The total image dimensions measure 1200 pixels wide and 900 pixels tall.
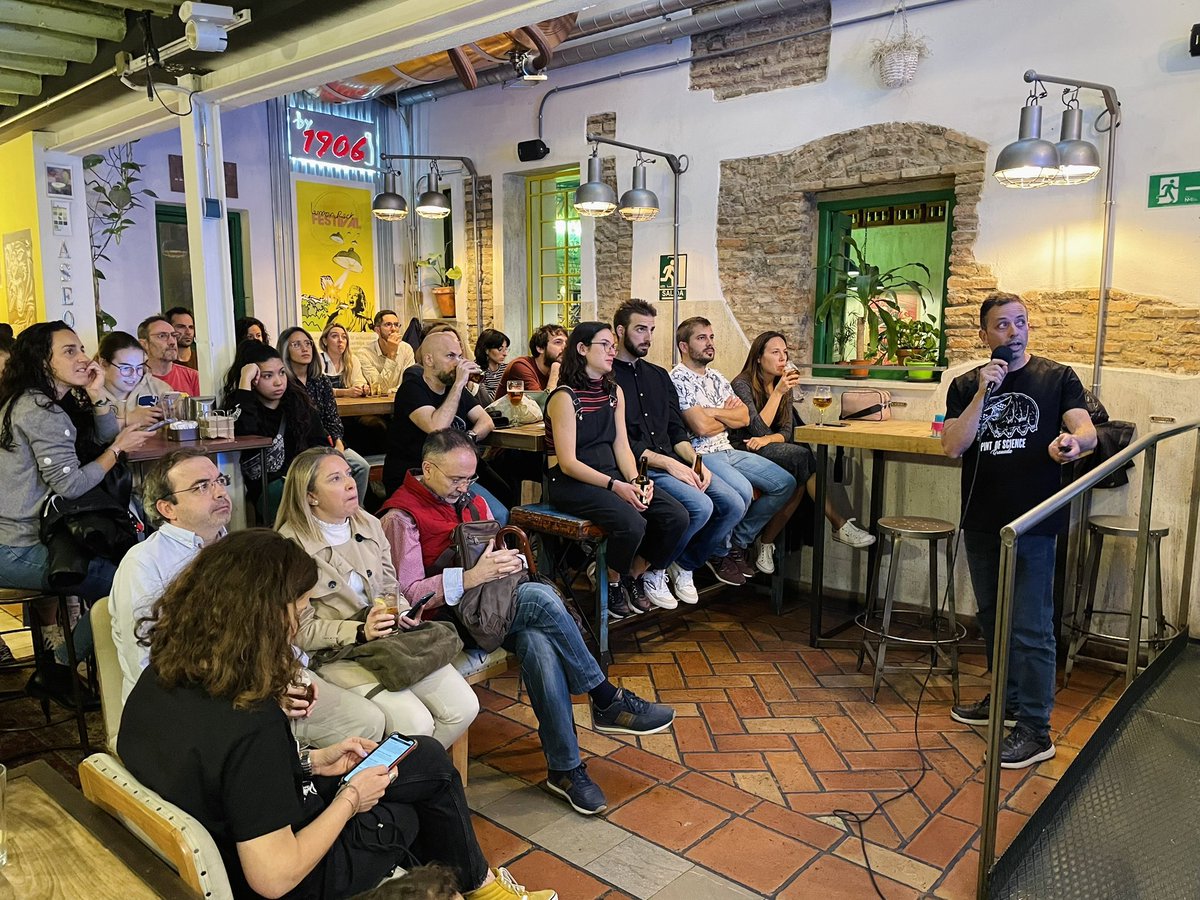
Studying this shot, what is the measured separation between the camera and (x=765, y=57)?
545 cm

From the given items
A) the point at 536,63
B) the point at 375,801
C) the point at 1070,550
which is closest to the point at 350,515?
the point at 375,801

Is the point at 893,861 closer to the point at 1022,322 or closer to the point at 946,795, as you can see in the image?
the point at 946,795

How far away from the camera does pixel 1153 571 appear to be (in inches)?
162

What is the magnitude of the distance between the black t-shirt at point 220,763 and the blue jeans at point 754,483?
3.28 m

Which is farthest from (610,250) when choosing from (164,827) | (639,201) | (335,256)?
(164,827)

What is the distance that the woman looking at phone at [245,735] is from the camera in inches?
60.2

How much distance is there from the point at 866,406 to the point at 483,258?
3993 millimetres

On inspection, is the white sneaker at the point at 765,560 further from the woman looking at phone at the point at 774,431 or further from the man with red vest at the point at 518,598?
the man with red vest at the point at 518,598

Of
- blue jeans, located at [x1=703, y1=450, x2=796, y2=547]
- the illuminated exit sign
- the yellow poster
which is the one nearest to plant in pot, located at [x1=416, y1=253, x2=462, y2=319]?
→ the yellow poster

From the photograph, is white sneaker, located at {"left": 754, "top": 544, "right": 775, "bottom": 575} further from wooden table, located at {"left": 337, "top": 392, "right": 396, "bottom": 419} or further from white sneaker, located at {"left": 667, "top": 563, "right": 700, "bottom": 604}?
wooden table, located at {"left": 337, "top": 392, "right": 396, "bottom": 419}

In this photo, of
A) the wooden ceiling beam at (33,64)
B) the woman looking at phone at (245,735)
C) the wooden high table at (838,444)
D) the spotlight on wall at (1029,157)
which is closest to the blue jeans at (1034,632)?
the wooden high table at (838,444)

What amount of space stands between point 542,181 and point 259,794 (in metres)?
6.61

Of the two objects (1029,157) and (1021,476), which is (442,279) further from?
(1021,476)

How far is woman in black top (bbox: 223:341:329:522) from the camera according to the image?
4.41 m
